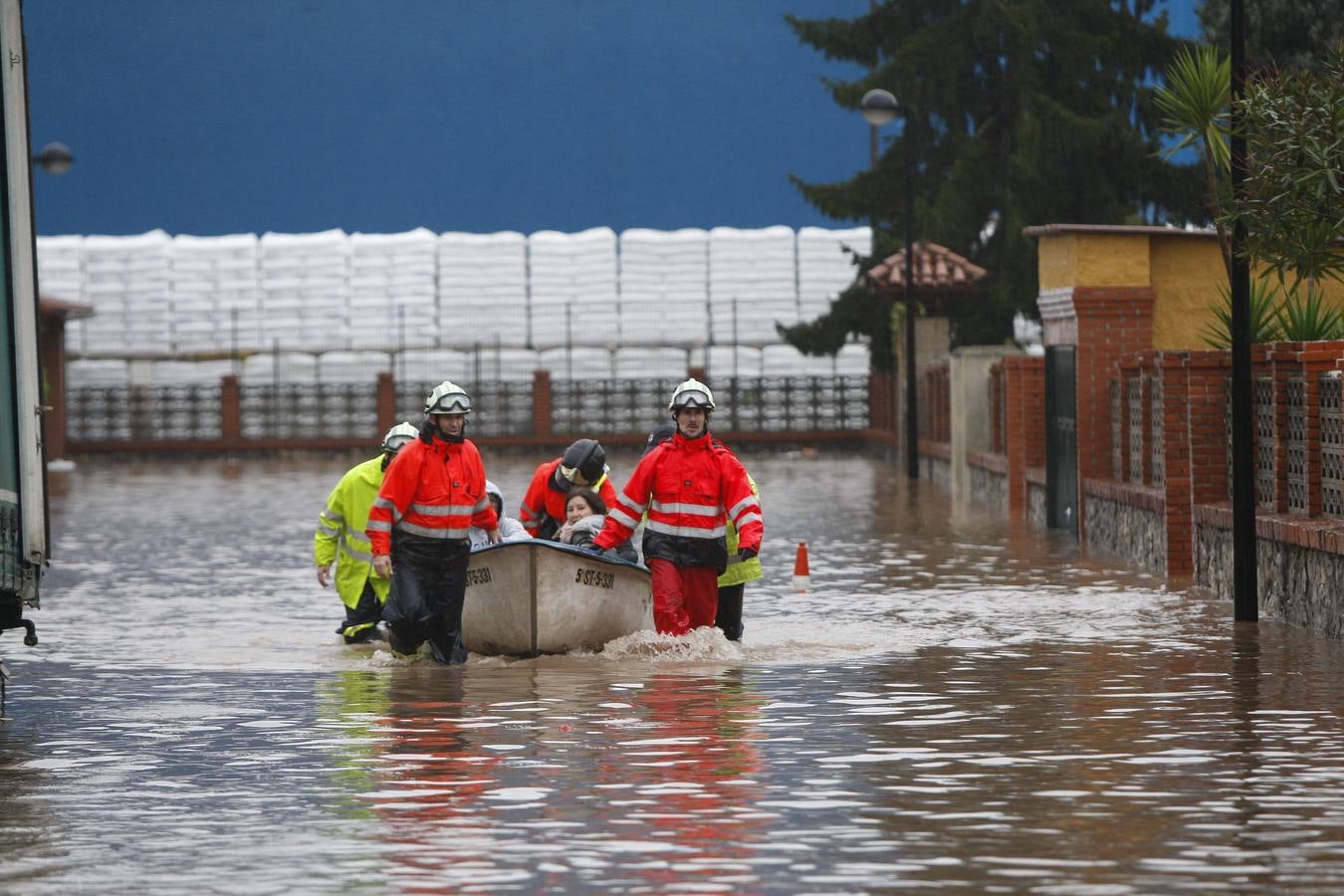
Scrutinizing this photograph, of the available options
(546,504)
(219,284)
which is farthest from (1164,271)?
(219,284)

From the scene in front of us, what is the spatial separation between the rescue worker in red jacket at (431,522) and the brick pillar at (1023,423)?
52.2 feet

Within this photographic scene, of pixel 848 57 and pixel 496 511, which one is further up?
pixel 848 57

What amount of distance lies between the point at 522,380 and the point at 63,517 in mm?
24833

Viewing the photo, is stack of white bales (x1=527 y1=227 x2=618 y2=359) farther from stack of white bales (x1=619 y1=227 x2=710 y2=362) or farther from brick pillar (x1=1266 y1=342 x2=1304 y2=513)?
brick pillar (x1=1266 y1=342 x2=1304 y2=513)

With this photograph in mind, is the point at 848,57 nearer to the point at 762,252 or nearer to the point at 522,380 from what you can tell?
the point at 762,252

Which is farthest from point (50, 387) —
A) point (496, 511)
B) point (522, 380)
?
point (496, 511)

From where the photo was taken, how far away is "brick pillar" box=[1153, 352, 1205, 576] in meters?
21.3

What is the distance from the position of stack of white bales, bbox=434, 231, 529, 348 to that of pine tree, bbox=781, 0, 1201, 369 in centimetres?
1193

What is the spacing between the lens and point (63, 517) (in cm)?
3331

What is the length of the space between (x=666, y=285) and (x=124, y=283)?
1190cm

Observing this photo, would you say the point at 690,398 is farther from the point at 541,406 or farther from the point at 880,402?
the point at 541,406

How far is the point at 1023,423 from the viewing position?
30719mm

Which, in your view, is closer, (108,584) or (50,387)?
(108,584)

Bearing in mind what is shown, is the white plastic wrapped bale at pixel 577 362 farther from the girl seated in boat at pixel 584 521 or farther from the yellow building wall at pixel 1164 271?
the girl seated in boat at pixel 584 521
